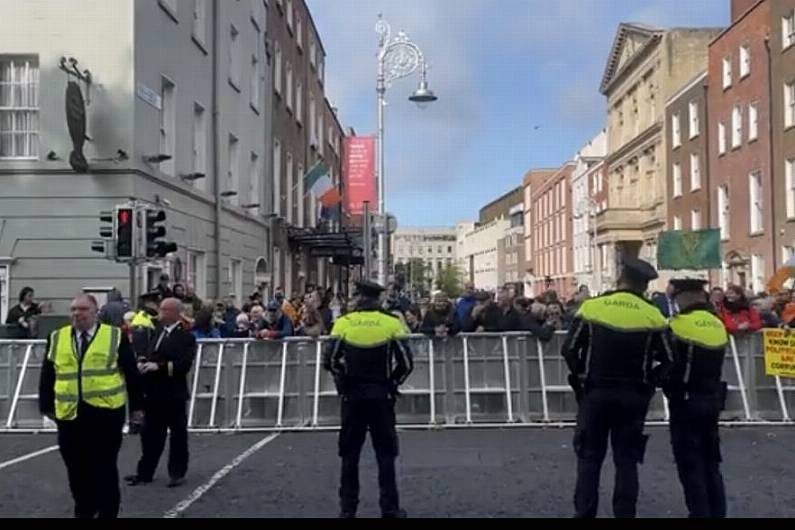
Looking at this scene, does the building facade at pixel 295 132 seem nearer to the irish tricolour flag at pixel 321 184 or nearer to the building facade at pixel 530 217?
the irish tricolour flag at pixel 321 184

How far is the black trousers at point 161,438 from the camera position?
945 cm

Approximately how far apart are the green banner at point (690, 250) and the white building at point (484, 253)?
9480 centimetres

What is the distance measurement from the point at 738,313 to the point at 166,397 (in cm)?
808

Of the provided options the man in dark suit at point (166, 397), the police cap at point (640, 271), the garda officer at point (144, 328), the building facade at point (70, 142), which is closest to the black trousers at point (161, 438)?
the man in dark suit at point (166, 397)

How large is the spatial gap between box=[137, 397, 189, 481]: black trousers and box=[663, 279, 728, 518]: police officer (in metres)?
4.54

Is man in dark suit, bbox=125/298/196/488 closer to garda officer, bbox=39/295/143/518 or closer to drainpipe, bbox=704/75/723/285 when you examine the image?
garda officer, bbox=39/295/143/518

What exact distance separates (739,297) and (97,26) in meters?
11.7

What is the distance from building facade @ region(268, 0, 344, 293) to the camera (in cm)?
3503

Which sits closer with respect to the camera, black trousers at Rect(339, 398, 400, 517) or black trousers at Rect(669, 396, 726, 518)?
black trousers at Rect(669, 396, 726, 518)

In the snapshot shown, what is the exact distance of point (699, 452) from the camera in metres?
7.02

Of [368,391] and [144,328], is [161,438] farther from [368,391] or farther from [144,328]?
[368,391]

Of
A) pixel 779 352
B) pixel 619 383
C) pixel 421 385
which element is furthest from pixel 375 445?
pixel 779 352

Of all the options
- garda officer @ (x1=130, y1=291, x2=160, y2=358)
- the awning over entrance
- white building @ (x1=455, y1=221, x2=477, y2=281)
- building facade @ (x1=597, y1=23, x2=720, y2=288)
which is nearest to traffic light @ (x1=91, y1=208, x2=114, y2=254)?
garda officer @ (x1=130, y1=291, x2=160, y2=358)
